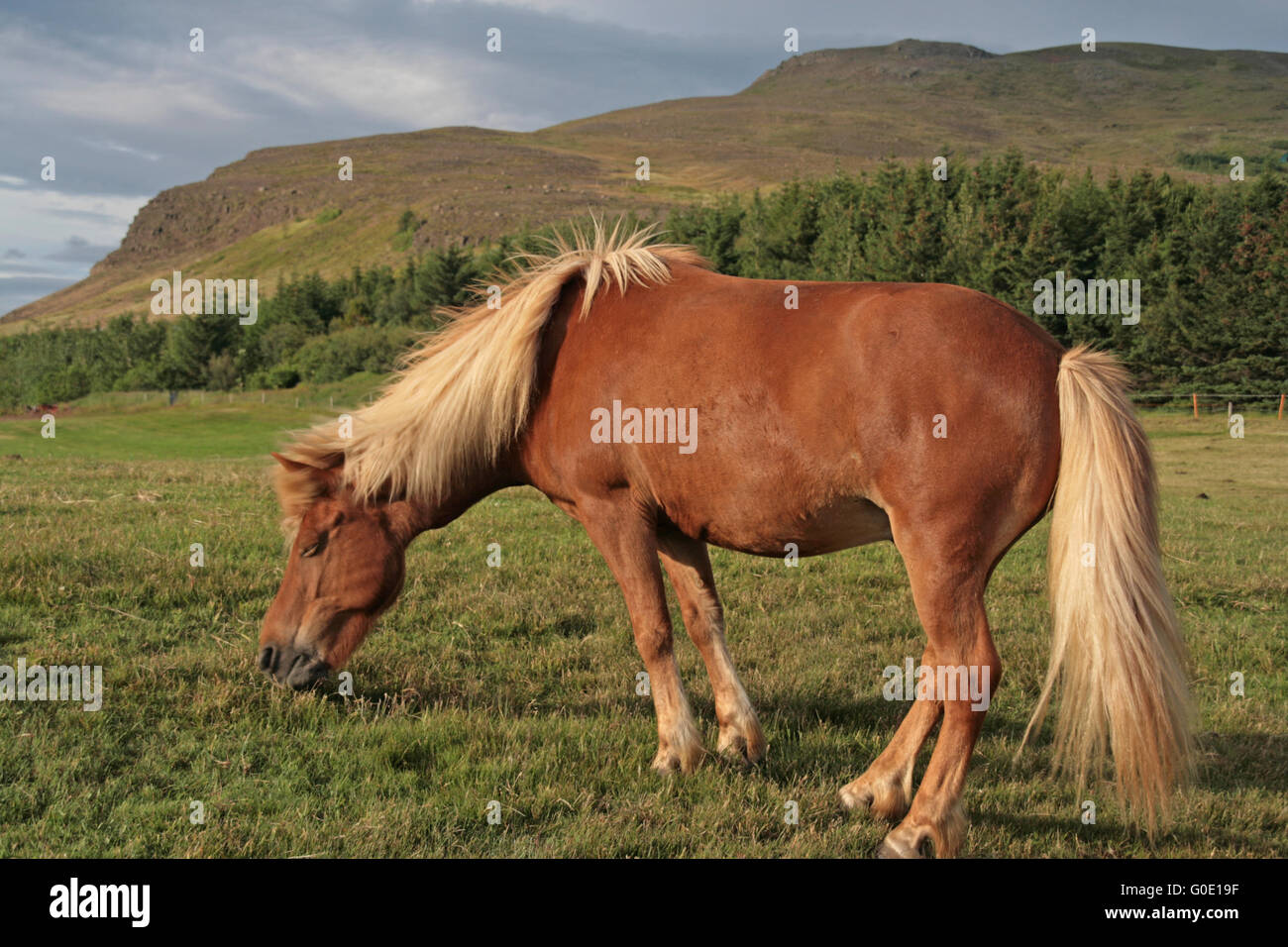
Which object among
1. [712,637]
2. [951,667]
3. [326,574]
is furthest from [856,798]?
[326,574]

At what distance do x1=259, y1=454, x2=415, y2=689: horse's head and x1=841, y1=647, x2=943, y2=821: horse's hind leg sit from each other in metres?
2.59

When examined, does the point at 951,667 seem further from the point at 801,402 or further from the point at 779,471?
the point at 801,402

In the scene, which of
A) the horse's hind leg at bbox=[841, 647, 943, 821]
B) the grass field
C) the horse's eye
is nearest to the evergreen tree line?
the grass field

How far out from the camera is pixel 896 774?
4.14 m

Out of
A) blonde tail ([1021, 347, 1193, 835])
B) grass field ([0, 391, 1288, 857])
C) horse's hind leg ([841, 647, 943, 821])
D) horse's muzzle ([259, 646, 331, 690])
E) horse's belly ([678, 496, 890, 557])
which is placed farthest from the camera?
horse's muzzle ([259, 646, 331, 690])

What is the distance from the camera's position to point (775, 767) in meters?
4.54

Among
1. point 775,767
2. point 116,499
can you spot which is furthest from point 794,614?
point 116,499

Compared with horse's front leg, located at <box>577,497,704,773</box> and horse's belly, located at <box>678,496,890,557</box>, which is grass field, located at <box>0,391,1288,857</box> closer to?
horse's front leg, located at <box>577,497,704,773</box>

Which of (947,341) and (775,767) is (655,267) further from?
(775,767)

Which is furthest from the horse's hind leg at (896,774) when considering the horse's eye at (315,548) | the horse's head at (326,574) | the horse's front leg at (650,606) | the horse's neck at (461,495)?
the horse's eye at (315,548)

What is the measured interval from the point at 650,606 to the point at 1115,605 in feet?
6.44

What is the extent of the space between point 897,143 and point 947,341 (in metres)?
206

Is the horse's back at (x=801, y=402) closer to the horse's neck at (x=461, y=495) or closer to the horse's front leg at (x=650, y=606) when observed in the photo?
the horse's front leg at (x=650, y=606)

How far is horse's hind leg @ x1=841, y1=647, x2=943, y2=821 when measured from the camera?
4.09 metres
